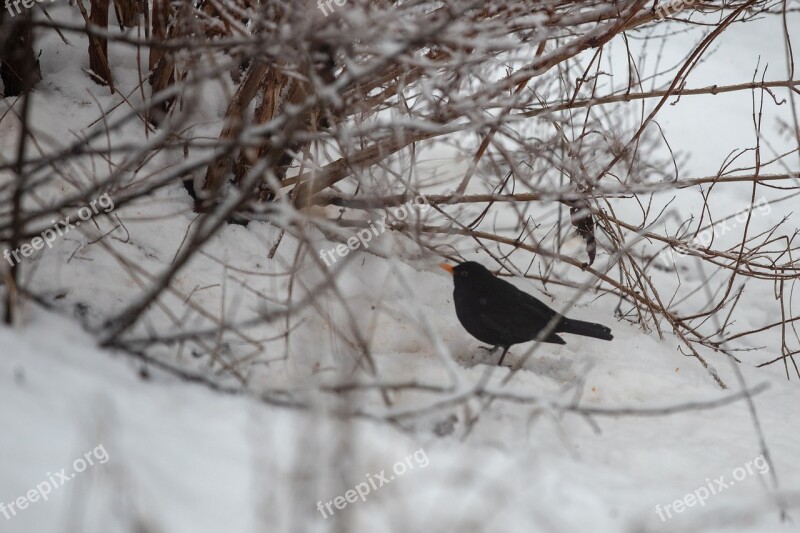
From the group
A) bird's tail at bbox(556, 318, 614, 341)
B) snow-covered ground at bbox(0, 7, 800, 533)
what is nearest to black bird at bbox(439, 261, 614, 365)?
bird's tail at bbox(556, 318, 614, 341)

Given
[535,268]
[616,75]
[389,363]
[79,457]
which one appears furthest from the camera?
[616,75]

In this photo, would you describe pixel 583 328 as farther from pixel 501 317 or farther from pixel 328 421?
pixel 328 421

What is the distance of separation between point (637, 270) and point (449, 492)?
1.98 meters

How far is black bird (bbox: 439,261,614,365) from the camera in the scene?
3018 mm

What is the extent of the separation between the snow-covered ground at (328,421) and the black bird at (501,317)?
159 millimetres

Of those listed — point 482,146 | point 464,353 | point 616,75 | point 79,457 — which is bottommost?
point 616,75

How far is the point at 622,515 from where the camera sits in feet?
6.63

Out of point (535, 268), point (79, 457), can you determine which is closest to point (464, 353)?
point (535, 268)

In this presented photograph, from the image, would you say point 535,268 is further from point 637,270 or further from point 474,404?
point 474,404

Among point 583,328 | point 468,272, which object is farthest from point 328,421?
point 583,328

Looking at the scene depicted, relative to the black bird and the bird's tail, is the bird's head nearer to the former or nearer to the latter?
the black bird

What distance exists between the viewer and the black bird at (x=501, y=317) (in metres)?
3.02

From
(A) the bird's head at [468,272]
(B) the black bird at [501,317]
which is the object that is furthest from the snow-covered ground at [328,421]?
(A) the bird's head at [468,272]

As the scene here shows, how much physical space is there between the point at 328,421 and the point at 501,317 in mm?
1239
